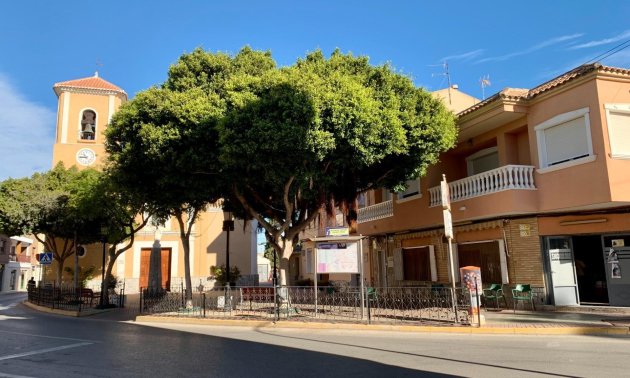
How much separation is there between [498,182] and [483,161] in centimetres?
326

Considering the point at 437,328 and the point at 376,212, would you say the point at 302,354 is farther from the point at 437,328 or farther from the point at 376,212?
the point at 376,212

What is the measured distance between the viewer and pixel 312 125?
12141 mm

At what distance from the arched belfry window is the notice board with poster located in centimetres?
2475

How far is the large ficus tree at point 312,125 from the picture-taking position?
481 inches

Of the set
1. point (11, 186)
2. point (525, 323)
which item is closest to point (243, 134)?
point (525, 323)

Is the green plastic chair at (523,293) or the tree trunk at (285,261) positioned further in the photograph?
the tree trunk at (285,261)

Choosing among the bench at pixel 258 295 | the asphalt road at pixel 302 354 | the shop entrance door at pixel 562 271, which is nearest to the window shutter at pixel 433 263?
the shop entrance door at pixel 562 271

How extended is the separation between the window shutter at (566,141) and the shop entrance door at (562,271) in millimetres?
2723

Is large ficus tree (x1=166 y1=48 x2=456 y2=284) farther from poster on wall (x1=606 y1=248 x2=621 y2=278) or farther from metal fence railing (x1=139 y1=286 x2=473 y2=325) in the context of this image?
poster on wall (x1=606 y1=248 x2=621 y2=278)

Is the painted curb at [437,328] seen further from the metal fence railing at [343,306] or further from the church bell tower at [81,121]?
the church bell tower at [81,121]

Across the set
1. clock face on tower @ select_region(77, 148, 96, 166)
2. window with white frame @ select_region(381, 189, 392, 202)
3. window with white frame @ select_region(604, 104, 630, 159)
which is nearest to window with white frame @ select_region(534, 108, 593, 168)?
window with white frame @ select_region(604, 104, 630, 159)

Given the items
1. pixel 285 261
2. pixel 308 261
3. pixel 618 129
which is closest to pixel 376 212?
pixel 285 261

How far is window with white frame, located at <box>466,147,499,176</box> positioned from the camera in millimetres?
18266

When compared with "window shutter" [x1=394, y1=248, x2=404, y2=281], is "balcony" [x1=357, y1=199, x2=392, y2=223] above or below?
above
